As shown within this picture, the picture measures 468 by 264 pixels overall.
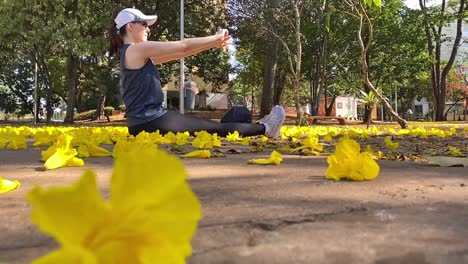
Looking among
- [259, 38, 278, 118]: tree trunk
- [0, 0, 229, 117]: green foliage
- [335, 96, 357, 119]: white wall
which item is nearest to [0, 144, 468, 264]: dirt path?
[0, 0, 229, 117]: green foliage

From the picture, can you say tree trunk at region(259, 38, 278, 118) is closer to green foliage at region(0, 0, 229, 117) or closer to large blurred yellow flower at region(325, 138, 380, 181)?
green foliage at region(0, 0, 229, 117)

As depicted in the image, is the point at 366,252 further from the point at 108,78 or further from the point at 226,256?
the point at 108,78

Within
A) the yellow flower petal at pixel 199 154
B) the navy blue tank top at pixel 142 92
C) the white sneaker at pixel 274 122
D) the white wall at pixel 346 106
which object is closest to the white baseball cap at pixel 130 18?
the navy blue tank top at pixel 142 92

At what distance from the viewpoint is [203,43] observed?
3555 mm

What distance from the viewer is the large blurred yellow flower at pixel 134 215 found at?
44cm

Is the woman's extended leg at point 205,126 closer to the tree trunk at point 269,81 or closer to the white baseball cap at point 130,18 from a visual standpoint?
the white baseball cap at point 130,18

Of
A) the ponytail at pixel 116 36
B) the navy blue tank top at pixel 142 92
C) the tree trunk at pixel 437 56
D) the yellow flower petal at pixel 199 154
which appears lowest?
the yellow flower petal at pixel 199 154

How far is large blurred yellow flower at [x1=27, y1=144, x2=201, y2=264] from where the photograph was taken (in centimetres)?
44

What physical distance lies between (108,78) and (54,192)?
2170 cm

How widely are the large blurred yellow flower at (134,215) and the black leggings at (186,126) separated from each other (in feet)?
12.4

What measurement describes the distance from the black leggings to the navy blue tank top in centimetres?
5

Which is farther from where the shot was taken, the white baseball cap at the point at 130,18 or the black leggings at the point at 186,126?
the black leggings at the point at 186,126

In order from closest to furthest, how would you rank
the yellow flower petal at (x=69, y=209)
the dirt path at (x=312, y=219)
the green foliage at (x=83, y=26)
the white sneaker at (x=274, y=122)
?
1. the yellow flower petal at (x=69, y=209)
2. the dirt path at (x=312, y=219)
3. the white sneaker at (x=274, y=122)
4. the green foliage at (x=83, y=26)

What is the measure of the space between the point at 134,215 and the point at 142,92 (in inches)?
151
